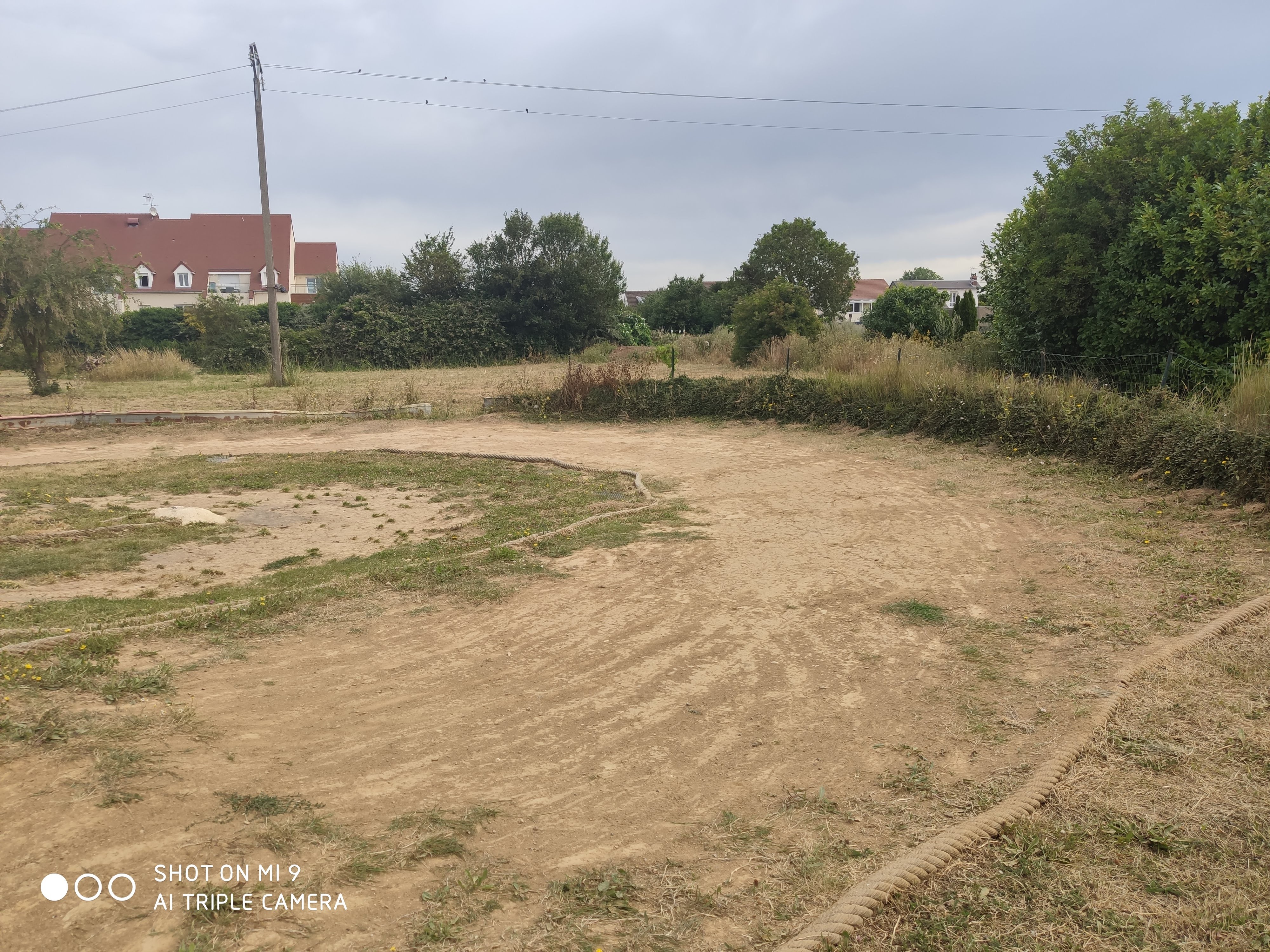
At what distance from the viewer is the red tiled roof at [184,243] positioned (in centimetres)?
4688

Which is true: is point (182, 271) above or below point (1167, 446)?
above

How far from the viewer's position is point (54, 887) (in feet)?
8.54

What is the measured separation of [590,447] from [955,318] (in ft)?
45.0

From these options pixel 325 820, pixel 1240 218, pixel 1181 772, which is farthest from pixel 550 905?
pixel 1240 218

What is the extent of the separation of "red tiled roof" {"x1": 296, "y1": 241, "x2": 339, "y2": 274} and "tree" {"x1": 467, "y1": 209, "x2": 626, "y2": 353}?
25900mm

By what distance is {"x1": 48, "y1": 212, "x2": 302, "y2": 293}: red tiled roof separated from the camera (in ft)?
154

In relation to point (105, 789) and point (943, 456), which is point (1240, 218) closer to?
point (943, 456)

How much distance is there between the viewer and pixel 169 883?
2652mm

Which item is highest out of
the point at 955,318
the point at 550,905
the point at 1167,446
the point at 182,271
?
the point at 182,271

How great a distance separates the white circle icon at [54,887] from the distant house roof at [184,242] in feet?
160

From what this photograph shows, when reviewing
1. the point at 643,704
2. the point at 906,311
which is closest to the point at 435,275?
the point at 906,311

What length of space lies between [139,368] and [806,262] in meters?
28.2

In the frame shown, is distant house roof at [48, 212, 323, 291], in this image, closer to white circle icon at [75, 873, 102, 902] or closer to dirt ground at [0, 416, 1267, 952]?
dirt ground at [0, 416, 1267, 952]

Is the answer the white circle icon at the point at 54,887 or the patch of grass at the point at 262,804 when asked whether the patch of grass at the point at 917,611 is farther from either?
the white circle icon at the point at 54,887
